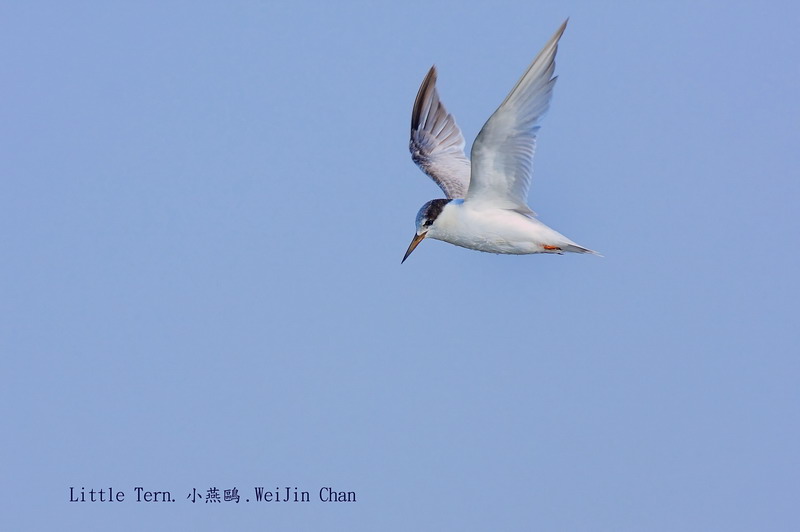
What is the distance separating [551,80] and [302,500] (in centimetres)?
882

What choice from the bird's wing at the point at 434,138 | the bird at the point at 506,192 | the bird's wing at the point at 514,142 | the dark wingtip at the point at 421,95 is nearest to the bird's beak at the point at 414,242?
the bird at the point at 506,192

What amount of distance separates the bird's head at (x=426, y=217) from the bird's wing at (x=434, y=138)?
3.21m

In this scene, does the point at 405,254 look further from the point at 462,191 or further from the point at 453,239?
the point at 462,191

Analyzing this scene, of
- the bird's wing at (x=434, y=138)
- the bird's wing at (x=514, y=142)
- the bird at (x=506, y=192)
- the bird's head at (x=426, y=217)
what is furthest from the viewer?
the bird's wing at (x=434, y=138)

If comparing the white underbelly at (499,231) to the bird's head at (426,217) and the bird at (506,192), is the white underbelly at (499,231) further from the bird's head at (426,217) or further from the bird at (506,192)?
the bird's head at (426,217)

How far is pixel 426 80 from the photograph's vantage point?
1864cm

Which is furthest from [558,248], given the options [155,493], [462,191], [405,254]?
[155,493]

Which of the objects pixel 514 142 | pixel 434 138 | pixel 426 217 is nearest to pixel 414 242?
pixel 426 217

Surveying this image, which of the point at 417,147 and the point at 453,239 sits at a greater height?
the point at 417,147

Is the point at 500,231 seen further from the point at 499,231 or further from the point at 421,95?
the point at 421,95

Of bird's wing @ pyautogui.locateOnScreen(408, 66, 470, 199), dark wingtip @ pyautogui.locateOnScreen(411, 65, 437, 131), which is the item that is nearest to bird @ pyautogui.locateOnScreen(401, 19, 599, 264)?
bird's wing @ pyautogui.locateOnScreen(408, 66, 470, 199)

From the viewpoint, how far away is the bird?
42.6 feet

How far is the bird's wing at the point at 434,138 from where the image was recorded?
61.0 feet

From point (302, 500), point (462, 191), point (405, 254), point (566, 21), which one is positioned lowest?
point (302, 500)
